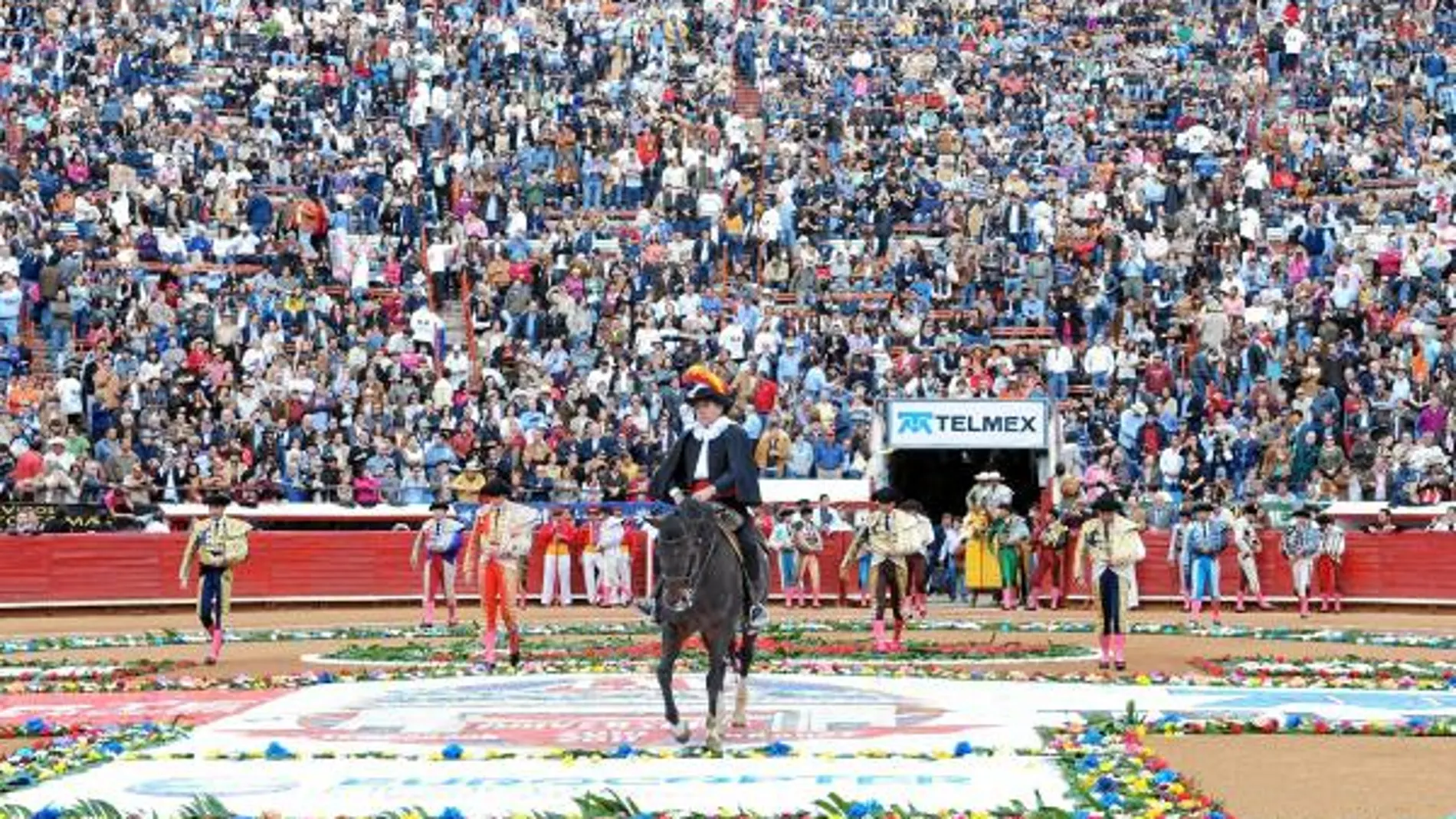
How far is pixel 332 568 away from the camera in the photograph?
119 feet

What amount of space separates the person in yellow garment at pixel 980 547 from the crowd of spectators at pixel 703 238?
2113mm

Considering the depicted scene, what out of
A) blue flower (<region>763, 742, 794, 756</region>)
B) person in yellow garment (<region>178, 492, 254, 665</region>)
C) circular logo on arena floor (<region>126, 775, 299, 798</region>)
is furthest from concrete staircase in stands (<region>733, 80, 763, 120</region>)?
circular logo on arena floor (<region>126, 775, 299, 798</region>)

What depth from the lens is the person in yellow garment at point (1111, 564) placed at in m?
22.2

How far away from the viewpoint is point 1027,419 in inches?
1405

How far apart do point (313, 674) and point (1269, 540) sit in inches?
663

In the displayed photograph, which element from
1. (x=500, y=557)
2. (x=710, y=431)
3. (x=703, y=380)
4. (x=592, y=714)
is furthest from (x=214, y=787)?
(x=500, y=557)

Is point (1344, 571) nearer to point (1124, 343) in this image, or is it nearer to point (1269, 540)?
point (1269, 540)

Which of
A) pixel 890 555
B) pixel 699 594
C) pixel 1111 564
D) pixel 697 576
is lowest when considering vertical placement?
pixel 699 594

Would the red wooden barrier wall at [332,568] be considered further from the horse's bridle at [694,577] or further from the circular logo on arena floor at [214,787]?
the circular logo on arena floor at [214,787]

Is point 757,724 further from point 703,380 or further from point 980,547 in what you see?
point 980,547

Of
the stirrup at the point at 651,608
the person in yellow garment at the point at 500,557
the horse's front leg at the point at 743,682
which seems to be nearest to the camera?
the stirrup at the point at 651,608

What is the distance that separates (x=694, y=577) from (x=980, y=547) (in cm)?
2009

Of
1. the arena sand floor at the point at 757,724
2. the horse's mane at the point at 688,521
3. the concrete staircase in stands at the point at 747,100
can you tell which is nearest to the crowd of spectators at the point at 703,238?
the concrete staircase in stands at the point at 747,100

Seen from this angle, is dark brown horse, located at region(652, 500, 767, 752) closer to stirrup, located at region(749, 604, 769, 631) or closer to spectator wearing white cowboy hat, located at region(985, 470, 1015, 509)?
stirrup, located at region(749, 604, 769, 631)
